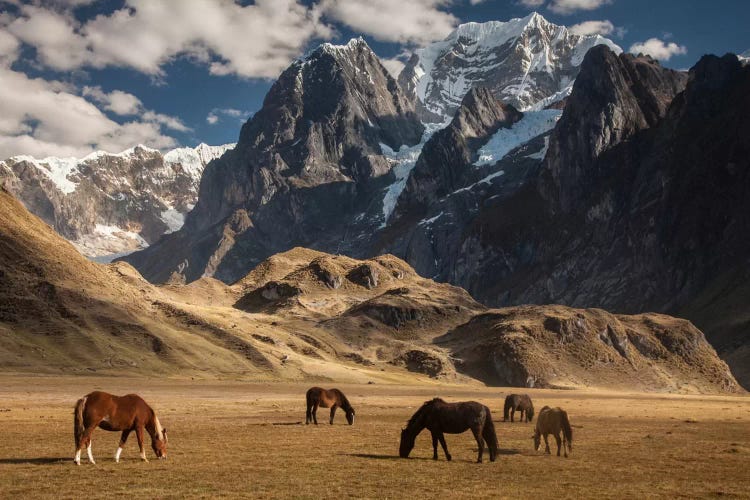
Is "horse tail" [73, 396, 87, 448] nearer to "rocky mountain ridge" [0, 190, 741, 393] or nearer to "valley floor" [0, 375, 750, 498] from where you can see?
"valley floor" [0, 375, 750, 498]

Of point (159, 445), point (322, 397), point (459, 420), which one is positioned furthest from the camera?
point (322, 397)

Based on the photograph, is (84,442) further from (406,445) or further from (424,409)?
(424,409)

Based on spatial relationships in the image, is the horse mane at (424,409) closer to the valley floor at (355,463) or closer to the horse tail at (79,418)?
the valley floor at (355,463)

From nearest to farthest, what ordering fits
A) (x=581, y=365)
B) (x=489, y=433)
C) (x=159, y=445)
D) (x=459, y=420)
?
(x=159, y=445), (x=459, y=420), (x=489, y=433), (x=581, y=365)

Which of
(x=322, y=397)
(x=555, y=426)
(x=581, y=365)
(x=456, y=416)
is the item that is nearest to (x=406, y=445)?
(x=456, y=416)

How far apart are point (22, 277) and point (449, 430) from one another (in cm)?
13239

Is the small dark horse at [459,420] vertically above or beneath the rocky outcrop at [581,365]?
beneath

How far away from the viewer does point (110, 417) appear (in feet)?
98.0

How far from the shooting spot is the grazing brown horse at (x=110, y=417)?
2920 centimetres

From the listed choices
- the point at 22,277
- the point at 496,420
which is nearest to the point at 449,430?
the point at 496,420

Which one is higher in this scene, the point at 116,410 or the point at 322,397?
the point at 322,397

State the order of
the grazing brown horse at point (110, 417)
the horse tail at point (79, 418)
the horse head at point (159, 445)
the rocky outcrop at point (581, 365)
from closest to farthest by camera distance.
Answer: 1. the horse tail at point (79, 418)
2. the grazing brown horse at point (110, 417)
3. the horse head at point (159, 445)
4. the rocky outcrop at point (581, 365)

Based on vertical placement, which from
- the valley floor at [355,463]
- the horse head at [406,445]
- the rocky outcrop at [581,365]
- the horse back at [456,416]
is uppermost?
the rocky outcrop at [581,365]

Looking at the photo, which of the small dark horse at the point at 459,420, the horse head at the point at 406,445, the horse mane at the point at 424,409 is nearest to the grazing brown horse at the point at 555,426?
the small dark horse at the point at 459,420
